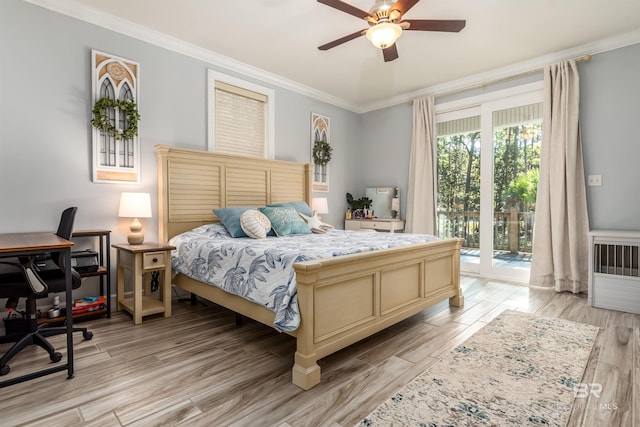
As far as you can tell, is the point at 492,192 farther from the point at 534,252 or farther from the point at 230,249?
the point at 230,249

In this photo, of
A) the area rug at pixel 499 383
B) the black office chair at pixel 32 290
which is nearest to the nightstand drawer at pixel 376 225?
the area rug at pixel 499 383

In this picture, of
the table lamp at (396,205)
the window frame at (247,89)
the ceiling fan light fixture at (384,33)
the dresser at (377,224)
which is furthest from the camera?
the table lamp at (396,205)

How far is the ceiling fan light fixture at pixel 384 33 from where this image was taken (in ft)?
8.10

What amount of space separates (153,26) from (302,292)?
312cm

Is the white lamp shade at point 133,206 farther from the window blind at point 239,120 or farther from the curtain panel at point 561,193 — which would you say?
the curtain panel at point 561,193

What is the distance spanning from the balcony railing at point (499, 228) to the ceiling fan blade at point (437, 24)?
271 cm

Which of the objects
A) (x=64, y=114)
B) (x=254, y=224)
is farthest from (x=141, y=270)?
(x=64, y=114)

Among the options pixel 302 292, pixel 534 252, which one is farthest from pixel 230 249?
pixel 534 252

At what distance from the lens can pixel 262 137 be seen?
4.55m

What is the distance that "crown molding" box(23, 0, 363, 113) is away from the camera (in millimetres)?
2943

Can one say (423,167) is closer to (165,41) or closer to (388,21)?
(388,21)

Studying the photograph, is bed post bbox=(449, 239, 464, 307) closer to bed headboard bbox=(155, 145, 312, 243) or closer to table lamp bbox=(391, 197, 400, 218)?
table lamp bbox=(391, 197, 400, 218)

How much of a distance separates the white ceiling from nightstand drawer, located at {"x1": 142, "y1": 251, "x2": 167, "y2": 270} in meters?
2.18

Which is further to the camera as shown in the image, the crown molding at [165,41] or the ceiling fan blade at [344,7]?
the crown molding at [165,41]
